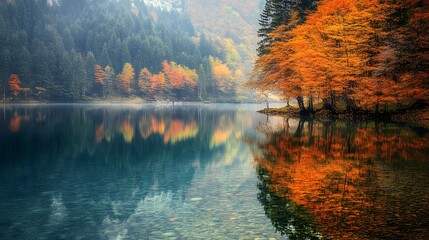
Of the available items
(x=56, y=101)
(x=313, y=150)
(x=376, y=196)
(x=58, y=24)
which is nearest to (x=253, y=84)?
(x=313, y=150)

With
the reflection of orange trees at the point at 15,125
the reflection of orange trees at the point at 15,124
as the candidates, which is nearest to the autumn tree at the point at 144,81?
the reflection of orange trees at the point at 15,124

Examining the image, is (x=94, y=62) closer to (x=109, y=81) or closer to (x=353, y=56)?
(x=109, y=81)

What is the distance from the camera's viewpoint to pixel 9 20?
154375mm

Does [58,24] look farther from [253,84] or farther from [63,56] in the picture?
[253,84]

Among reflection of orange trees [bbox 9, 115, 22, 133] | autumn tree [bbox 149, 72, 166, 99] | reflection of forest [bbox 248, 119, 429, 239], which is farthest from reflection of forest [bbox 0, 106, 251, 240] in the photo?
autumn tree [bbox 149, 72, 166, 99]

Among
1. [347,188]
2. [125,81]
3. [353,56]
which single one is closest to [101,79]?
[125,81]

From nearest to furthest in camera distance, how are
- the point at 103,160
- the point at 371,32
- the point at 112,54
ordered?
the point at 103,160
the point at 371,32
the point at 112,54

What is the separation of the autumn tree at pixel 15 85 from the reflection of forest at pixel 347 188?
390 feet

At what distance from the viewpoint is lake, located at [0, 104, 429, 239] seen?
373 inches

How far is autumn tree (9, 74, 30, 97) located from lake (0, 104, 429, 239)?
110042mm

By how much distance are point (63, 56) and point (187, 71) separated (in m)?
54.1

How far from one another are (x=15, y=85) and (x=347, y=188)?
129 m

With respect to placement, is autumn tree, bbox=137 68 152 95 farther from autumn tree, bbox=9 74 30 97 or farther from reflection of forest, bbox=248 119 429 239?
reflection of forest, bbox=248 119 429 239

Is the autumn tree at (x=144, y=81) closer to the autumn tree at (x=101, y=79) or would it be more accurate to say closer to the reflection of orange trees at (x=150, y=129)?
the autumn tree at (x=101, y=79)
